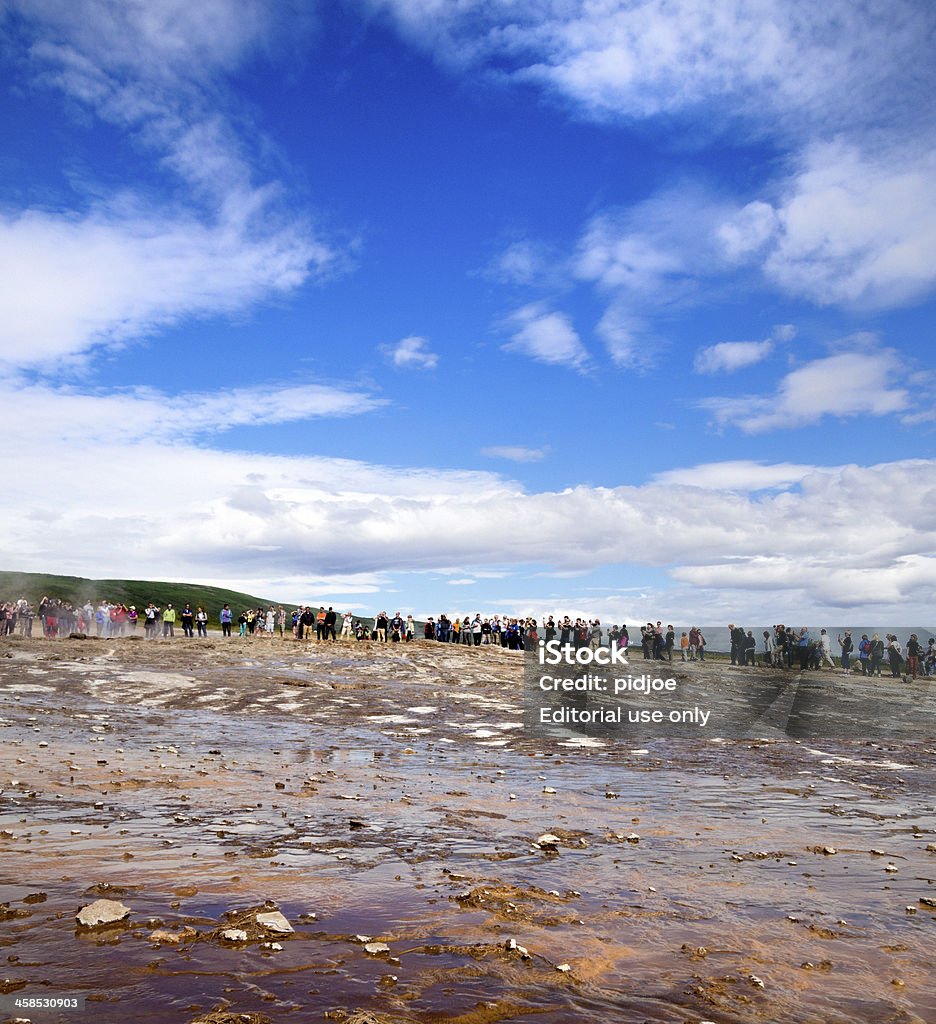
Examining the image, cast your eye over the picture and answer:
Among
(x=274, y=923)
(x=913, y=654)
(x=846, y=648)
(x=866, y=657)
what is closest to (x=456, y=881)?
(x=274, y=923)

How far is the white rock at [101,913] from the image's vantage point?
518cm

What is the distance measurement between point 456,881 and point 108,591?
133 metres

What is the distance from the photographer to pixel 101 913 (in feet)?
17.3

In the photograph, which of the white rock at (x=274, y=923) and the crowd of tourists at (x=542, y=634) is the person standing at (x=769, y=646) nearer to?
the crowd of tourists at (x=542, y=634)

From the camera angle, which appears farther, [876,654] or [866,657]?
[866,657]

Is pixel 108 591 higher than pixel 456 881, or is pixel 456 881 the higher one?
pixel 108 591

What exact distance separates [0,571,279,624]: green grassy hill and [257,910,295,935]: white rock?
111 metres

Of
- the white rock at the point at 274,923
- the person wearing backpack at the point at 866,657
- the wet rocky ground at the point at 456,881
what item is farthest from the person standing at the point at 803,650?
the white rock at the point at 274,923

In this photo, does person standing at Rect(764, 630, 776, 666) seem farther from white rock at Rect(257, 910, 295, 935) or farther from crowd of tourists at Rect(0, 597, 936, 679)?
white rock at Rect(257, 910, 295, 935)

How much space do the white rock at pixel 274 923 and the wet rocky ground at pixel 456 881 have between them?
0.05 meters

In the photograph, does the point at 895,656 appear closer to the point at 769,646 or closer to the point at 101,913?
the point at 769,646

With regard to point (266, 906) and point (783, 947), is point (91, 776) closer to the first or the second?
point (266, 906)

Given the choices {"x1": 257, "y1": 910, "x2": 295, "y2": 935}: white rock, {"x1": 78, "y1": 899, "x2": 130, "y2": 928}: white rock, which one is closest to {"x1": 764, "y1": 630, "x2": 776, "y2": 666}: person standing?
{"x1": 257, "y1": 910, "x2": 295, "y2": 935}: white rock

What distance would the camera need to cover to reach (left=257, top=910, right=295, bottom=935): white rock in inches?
207
